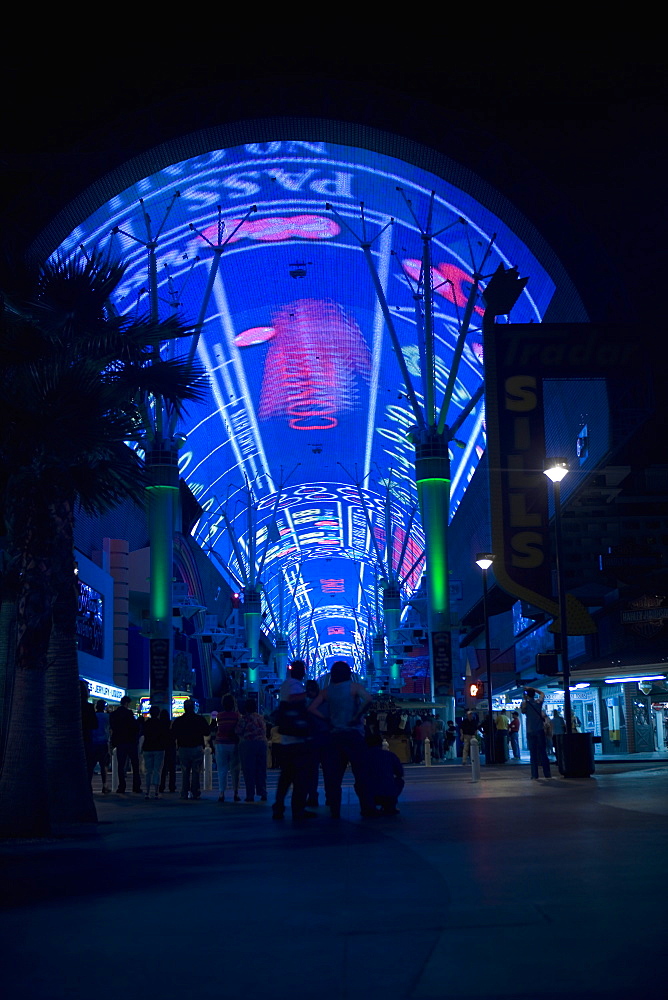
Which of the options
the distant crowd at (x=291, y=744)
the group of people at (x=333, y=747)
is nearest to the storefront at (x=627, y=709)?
the distant crowd at (x=291, y=744)

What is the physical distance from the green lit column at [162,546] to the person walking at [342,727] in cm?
3295

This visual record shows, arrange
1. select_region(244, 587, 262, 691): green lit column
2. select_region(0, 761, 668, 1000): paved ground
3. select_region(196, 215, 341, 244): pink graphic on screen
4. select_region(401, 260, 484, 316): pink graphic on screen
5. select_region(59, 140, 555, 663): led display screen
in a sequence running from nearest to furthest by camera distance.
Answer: select_region(0, 761, 668, 1000): paved ground
select_region(59, 140, 555, 663): led display screen
select_region(196, 215, 341, 244): pink graphic on screen
select_region(401, 260, 484, 316): pink graphic on screen
select_region(244, 587, 262, 691): green lit column

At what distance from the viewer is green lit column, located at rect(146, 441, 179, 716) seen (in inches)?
1813

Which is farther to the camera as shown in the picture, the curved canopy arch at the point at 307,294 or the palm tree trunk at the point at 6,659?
the curved canopy arch at the point at 307,294

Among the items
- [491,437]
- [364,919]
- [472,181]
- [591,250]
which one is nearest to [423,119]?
[472,181]

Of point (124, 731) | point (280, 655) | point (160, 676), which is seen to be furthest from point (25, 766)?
point (280, 655)

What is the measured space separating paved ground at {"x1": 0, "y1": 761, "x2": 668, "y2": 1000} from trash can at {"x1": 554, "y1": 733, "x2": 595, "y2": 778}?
941cm

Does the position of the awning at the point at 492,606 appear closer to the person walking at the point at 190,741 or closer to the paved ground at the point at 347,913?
the person walking at the point at 190,741

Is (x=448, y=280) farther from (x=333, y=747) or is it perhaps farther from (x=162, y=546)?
(x=333, y=747)

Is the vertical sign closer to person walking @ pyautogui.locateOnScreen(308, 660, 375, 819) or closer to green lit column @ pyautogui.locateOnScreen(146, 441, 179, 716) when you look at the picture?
A: green lit column @ pyautogui.locateOnScreen(146, 441, 179, 716)

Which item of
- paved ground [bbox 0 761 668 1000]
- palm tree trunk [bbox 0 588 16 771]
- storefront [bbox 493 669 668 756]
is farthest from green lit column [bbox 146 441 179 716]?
paved ground [bbox 0 761 668 1000]

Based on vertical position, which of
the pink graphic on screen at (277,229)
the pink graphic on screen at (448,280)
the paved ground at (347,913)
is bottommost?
the paved ground at (347,913)

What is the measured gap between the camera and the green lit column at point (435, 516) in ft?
146

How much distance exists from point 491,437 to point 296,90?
18.8m
